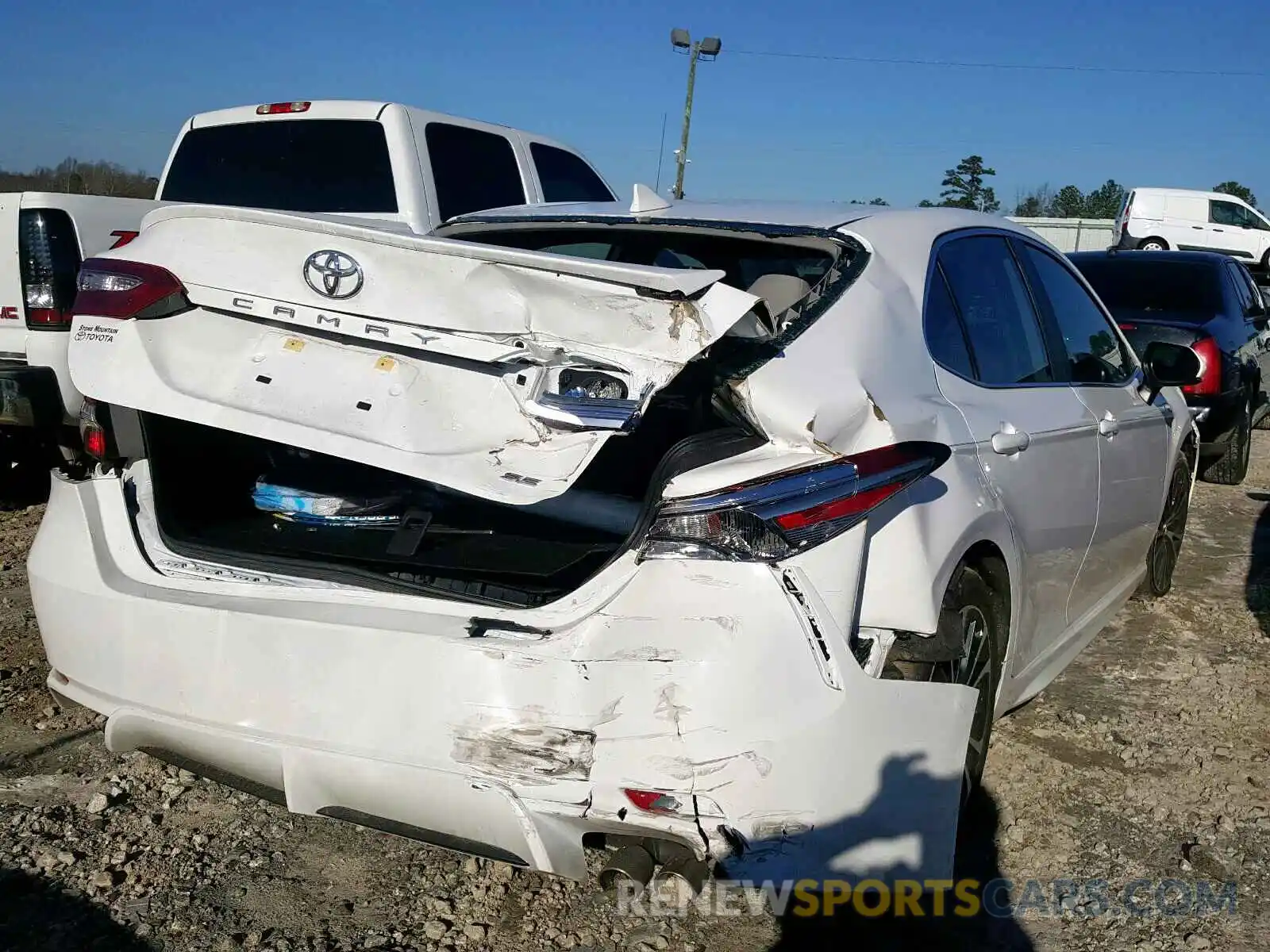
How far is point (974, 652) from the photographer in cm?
283

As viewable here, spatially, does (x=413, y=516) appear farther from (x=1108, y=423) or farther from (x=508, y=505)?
(x=1108, y=423)

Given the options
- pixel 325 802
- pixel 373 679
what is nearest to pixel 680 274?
pixel 373 679

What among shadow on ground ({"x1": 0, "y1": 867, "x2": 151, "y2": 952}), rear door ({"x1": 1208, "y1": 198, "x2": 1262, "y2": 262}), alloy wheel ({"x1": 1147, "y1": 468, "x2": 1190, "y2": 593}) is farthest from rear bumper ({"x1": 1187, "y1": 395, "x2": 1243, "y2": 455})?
rear door ({"x1": 1208, "y1": 198, "x2": 1262, "y2": 262})

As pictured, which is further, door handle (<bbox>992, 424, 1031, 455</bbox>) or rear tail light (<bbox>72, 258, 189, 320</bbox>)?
door handle (<bbox>992, 424, 1031, 455</bbox>)

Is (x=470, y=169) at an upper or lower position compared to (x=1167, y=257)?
upper

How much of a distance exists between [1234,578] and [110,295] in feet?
18.2

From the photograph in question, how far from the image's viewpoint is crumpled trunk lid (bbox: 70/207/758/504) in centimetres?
220

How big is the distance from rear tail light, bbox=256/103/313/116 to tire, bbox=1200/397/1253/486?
655cm

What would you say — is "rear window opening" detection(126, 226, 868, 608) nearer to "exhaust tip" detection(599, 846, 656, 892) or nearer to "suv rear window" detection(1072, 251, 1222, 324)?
"exhaust tip" detection(599, 846, 656, 892)

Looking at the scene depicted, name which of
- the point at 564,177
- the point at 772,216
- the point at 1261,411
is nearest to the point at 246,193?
the point at 564,177

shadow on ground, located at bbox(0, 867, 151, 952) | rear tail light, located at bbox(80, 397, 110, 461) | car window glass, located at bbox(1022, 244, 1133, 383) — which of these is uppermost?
car window glass, located at bbox(1022, 244, 1133, 383)

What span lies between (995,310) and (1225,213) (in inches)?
977

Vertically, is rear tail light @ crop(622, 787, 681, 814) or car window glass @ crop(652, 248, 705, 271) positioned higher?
car window glass @ crop(652, 248, 705, 271)

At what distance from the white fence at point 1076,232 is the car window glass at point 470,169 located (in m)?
28.9
